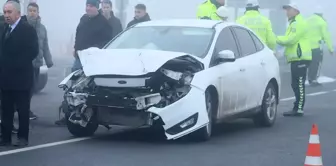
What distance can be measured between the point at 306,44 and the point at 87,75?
5053 millimetres

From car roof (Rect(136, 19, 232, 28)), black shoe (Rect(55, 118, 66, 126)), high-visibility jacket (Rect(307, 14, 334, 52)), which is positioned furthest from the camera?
high-visibility jacket (Rect(307, 14, 334, 52))

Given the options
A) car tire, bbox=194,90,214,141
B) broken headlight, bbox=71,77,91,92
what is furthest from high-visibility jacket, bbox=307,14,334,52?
broken headlight, bbox=71,77,91,92

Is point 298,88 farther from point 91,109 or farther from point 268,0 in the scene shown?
point 268,0

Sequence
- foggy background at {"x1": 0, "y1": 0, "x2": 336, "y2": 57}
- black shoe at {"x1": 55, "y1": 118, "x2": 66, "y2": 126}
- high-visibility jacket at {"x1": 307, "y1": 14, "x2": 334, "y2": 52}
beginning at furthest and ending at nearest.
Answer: foggy background at {"x1": 0, "y1": 0, "x2": 336, "y2": 57} → high-visibility jacket at {"x1": 307, "y1": 14, "x2": 334, "y2": 52} → black shoe at {"x1": 55, "y1": 118, "x2": 66, "y2": 126}

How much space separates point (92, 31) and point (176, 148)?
125 inches

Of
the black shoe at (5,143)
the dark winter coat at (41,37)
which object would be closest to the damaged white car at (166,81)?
the black shoe at (5,143)

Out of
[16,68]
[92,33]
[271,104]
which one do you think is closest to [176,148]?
[16,68]

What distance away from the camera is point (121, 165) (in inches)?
374

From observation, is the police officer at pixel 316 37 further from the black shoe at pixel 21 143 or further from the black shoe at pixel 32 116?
the black shoe at pixel 21 143

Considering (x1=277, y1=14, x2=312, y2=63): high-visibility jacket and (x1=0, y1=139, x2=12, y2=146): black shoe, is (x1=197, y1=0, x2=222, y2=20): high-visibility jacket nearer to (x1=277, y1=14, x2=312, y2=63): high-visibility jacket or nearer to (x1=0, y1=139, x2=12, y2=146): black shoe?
(x1=277, y1=14, x2=312, y2=63): high-visibility jacket

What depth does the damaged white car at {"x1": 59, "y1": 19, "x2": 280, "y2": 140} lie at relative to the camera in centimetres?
1081

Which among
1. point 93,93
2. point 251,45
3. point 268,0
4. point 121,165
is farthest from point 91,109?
point 268,0

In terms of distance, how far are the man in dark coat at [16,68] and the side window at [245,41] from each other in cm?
326

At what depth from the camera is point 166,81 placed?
11.0 metres
